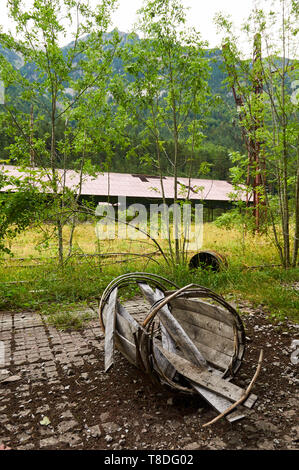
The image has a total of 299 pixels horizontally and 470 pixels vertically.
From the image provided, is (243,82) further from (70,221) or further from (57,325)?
(57,325)

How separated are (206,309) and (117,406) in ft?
4.20

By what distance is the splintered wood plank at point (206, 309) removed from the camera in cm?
→ 334

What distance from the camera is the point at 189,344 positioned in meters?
3.33

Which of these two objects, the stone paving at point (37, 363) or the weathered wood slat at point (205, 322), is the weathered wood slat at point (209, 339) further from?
the stone paving at point (37, 363)

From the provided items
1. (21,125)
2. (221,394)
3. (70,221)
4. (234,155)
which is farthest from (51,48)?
(221,394)

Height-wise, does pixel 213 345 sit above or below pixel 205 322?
below

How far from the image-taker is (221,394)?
2793 millimetres

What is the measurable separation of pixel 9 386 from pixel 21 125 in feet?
18.9

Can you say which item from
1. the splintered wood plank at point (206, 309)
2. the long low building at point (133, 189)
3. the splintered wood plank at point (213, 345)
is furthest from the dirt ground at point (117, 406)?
the long low building at point (133, 189)

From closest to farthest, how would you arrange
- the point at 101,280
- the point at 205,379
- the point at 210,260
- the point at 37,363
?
the point at 205,379, the point at 37,363, the point at 101,280, the point at 210,260

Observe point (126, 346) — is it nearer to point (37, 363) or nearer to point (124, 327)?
point (124, 327)

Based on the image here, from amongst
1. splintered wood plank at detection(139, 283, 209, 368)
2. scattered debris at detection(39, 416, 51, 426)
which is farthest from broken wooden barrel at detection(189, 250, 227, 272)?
scattered debris at detection(39, 416, 51, 426)

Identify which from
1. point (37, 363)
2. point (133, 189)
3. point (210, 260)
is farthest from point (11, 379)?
point (133, 189)

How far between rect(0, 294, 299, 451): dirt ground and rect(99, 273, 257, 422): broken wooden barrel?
0.66 feet
